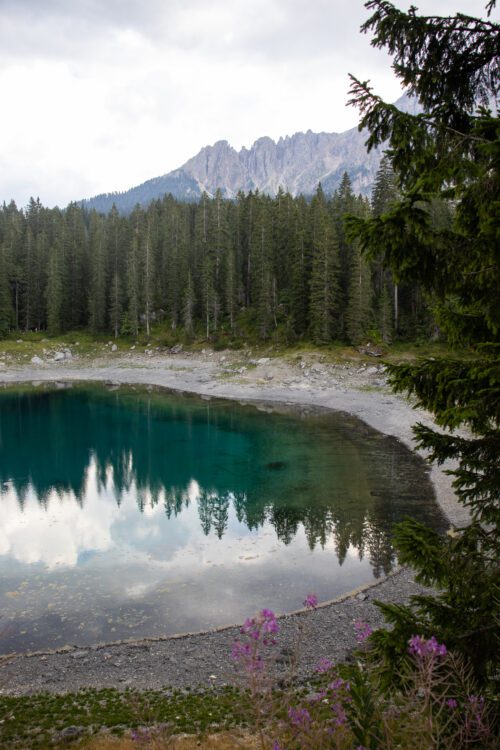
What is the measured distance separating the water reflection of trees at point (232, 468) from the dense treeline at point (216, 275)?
72.1 feet

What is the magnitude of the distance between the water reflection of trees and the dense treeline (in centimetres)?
2197

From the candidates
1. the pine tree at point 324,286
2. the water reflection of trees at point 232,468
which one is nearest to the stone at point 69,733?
the water reflection of trees at point 232,468

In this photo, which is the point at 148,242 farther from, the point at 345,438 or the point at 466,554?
the point at 466,554

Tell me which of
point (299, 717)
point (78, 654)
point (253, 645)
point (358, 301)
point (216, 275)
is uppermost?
point (216, 275)

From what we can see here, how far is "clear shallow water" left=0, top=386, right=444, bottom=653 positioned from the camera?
14977 mm

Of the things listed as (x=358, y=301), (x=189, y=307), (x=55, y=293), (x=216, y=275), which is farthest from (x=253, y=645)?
(x=55, y=293)

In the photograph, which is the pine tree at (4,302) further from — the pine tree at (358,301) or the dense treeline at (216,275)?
the pine tree at (358,301)

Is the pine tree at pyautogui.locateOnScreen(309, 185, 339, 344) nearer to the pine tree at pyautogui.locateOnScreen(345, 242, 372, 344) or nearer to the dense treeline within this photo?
the dense treeline

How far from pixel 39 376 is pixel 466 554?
2688 inches

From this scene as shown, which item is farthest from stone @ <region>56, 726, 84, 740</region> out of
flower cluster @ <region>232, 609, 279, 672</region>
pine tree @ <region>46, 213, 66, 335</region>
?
pine tree @ <region>46, 213, 66, 335</region>

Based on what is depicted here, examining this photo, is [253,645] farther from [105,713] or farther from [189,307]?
[189,307]

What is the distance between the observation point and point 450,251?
5555 mm

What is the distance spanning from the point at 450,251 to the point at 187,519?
19429 millimetres

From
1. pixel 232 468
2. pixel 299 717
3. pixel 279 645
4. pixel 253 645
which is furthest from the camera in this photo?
pixel 232 468
